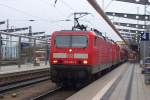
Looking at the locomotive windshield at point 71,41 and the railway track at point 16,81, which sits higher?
the locomotive windshield at point 71,41

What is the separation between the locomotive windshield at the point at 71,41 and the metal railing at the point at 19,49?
4.28 m

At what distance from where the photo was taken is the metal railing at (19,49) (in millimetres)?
26219

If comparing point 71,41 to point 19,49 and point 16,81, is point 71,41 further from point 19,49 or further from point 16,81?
point 19,49

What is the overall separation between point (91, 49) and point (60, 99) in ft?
14.5

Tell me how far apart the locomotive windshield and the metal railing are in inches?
168

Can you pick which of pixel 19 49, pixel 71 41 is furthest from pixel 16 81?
pixel 71 41

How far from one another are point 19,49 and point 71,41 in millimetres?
7421

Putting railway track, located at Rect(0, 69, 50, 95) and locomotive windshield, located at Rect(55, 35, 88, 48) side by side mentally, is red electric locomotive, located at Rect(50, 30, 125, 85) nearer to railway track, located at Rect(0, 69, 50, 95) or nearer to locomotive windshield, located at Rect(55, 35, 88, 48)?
locomotive windshield, located at Rect(55, 35, 88, 48)

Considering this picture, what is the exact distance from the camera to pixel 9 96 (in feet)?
60.3

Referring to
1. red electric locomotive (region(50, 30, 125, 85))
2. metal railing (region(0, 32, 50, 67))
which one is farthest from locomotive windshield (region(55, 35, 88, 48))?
metal railing (region(0, 32, 50, 67))

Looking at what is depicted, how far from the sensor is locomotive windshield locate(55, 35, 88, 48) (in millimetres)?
21812

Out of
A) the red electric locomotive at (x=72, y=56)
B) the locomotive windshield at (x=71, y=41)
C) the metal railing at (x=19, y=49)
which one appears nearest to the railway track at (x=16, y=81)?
the metal railing at (x=19, y=49)

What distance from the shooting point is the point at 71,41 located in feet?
72.1

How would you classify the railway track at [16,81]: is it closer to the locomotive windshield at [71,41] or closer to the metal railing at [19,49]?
the metal railing at [19,49]
